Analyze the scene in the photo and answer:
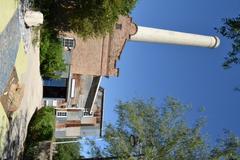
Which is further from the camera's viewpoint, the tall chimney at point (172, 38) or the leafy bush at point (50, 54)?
the tall chimney at point (172, 38)

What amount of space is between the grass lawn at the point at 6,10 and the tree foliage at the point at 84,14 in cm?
945

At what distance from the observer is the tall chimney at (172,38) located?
54.3 metres

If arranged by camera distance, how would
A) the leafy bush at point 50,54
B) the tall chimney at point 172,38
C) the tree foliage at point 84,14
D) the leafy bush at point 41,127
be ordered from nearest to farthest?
the leafy bush at point 41,127 → the tree foliage at point 84,14 → the leafy bush at point 50,54 → the tall chimney at point 172,38

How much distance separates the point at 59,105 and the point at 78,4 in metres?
13.0

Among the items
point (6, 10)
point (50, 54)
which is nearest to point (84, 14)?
point (50, 54)

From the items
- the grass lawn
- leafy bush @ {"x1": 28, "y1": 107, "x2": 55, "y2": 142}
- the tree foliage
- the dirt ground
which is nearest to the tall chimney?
the tree foliage

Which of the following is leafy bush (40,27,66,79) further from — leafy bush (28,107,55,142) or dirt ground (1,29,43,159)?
leafy bush (28,107,55,142)

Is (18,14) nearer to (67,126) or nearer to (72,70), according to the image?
(72,70)

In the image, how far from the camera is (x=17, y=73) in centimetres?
2852

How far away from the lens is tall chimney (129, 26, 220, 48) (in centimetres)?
5431

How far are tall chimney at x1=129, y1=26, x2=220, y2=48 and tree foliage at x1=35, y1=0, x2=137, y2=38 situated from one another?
13.4 metres

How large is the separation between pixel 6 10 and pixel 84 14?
43.9 feet

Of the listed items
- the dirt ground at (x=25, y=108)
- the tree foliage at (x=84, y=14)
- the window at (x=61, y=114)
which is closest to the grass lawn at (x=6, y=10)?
the dirt ground at (x=25, y=108)

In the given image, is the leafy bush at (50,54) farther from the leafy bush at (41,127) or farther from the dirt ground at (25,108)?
the leafy bush at (41,127)
